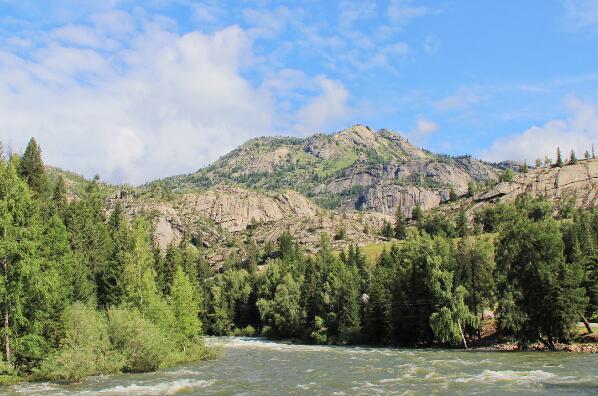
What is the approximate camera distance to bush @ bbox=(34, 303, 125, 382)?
47219 millimetres

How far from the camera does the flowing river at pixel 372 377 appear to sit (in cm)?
4256

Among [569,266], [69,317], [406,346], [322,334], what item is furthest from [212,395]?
[322,334]

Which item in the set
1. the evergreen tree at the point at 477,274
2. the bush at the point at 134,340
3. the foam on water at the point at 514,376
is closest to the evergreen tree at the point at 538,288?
the evergreen tree at the point at 477,274

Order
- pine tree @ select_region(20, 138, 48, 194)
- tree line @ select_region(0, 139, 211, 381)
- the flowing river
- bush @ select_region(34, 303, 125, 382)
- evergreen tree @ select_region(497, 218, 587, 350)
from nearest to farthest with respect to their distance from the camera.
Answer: the flowing river
tree line @ select_region(0, 139, 211, 381)
bush @ select_region(34, 303, 125, 382)
evergreen tree @ select_region(497, 218, 587, 350)
pine tree @ select_region(20, 138, 48, 194)

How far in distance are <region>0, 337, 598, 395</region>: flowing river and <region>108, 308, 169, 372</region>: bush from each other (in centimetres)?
203

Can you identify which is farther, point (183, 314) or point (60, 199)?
point (60, 199)

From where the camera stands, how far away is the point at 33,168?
105062 millimetres

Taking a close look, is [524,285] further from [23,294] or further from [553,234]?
[23,294]

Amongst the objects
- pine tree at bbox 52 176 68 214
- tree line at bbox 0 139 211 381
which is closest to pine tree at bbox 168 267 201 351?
tree line at bbox 0 139 211 381

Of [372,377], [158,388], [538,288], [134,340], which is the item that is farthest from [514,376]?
[134,340]

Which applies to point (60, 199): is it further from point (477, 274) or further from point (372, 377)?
point (372, 377)

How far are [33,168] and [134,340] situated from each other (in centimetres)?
6652

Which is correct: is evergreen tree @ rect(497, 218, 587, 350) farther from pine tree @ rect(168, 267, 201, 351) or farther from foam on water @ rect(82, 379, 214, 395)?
foam on water @ rect(82, 379, 214, 395)

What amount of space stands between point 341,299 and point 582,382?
59.4 m
